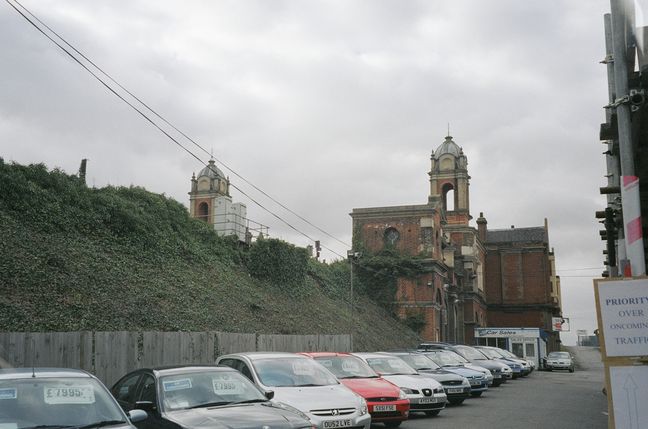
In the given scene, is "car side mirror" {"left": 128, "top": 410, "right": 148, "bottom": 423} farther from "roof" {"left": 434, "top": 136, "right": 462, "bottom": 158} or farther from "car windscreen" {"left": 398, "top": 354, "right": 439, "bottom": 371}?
"roof" {"left": 434, "top": 136, "right": 462, "bottom": 158}

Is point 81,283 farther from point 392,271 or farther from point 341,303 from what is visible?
point 392,271

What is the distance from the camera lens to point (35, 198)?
2211cm

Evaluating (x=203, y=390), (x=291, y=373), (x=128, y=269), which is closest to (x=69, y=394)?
(x=203, y=390)

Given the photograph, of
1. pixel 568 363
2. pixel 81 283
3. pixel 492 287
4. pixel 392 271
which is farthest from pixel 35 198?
pixel 492 287

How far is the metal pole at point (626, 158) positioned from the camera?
19.7 feet

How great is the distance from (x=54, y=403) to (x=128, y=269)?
17.2 metres

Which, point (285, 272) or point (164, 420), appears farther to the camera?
point (285, 272)

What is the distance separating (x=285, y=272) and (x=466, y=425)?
2192 cm

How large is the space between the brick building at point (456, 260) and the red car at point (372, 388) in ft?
110

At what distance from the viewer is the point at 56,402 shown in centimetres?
639

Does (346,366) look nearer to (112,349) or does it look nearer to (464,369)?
(112,349)

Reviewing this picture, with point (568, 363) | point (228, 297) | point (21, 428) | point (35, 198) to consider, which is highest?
point (35, 198)

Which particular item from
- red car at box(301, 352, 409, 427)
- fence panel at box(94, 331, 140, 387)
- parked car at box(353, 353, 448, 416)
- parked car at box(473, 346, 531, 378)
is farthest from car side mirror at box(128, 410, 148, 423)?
parked car at box(473, 346, 531, 378)

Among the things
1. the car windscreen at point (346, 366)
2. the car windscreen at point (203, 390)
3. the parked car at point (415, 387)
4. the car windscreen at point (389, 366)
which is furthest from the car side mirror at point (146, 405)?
the car windscreen at point (389, 366)
